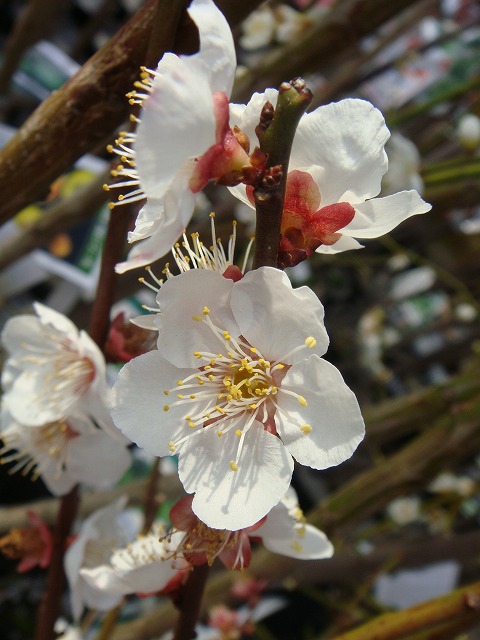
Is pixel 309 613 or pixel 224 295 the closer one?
pixel 224 295

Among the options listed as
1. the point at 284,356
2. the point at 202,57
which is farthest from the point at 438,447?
the point at 202,57

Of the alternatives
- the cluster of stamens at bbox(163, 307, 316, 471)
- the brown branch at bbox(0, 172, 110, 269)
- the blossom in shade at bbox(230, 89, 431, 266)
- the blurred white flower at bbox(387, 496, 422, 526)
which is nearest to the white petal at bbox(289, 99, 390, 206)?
the blossom in shade at bbox(230, 89, 431, 266)

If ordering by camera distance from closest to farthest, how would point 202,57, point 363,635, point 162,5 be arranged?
point 202,57, point 162,5, point 363,635

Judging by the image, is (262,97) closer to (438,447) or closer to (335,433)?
(335,433)

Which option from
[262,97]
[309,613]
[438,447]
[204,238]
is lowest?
[309,613]

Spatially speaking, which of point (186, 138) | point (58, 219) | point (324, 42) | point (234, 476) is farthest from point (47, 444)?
point (324, 42)
